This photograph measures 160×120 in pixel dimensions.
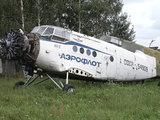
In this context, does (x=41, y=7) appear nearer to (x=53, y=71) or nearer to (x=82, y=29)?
(x=82, y=29)

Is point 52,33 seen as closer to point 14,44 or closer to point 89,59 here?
point 14,44

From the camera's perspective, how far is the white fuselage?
26.1 ft

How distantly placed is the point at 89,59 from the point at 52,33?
263 cm

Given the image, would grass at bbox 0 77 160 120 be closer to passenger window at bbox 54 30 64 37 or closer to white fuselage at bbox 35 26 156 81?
white fuselage at bbox 35 26 156 81

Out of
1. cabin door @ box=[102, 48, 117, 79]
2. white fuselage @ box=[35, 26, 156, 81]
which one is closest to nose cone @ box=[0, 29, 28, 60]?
white fuselage @ box=[35, 26, 156, 81]

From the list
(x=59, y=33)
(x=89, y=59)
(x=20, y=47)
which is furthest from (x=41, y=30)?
(x=89, y=59)

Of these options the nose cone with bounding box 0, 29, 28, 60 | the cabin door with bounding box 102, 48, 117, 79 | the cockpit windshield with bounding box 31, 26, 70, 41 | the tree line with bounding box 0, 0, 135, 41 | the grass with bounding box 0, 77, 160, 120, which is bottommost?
the grass with bounding box 0, 77, 160, 120

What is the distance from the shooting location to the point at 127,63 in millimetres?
11828

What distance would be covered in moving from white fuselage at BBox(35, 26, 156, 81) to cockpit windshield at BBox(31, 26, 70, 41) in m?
0.22

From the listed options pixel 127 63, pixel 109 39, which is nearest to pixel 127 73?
pixel 127 63

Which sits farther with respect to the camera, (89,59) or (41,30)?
(89,59)

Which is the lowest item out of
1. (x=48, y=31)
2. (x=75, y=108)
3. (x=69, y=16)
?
(x=75, y=108)

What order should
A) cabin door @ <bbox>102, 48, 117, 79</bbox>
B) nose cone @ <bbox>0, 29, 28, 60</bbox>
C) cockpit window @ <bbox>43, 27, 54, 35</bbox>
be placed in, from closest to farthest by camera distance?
nose cone @ <bbox>0, 29, 28, 60</bbox>, cockpit window @ <bbox>43, 27, 54, 35</bbox>, cabin door @ <bbox>102, 48, 117, 79</bbox>

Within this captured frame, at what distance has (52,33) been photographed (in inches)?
319
